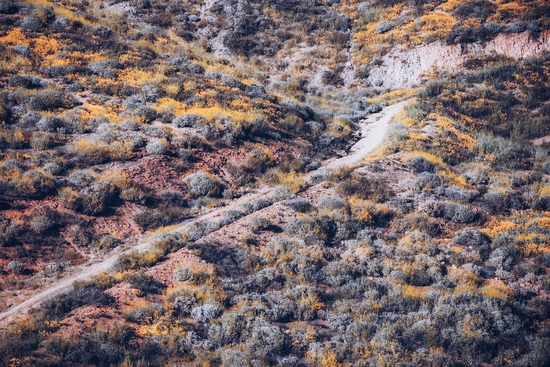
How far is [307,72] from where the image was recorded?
4162 cm

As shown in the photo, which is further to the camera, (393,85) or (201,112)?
(393,85)

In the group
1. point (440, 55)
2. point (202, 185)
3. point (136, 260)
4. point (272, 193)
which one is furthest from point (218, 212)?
point (440, 55)

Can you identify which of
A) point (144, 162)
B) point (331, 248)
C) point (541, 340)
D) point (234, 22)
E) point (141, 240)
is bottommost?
point (541, 340)

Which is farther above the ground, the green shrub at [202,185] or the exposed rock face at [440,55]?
the exposed rock face at [440,55]

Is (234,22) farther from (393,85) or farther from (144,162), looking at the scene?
(144,162)

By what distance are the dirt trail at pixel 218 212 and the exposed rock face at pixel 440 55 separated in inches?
178

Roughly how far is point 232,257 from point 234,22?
1199 inches

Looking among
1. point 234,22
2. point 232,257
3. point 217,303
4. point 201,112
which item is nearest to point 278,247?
point 232,257

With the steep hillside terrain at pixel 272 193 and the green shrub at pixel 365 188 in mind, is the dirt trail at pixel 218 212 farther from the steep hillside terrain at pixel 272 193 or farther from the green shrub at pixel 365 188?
the green shrub at pixel 365 188

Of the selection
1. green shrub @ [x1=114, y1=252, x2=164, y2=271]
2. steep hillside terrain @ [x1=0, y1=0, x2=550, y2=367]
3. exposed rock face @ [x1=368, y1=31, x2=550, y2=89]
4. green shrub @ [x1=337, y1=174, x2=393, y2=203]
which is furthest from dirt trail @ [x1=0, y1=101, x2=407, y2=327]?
exposed rock face @ [x1=368, y1=31, x2=550, y2=89]

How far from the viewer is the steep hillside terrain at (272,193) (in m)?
16.6

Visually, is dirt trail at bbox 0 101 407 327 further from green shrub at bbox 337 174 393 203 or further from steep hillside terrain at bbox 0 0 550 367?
green shrub at bbox 337 174 393 203

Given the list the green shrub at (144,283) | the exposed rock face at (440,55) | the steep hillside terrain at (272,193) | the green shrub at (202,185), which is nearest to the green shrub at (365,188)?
the steep hillside terrain at (272,193)

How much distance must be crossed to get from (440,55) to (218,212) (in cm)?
2553
